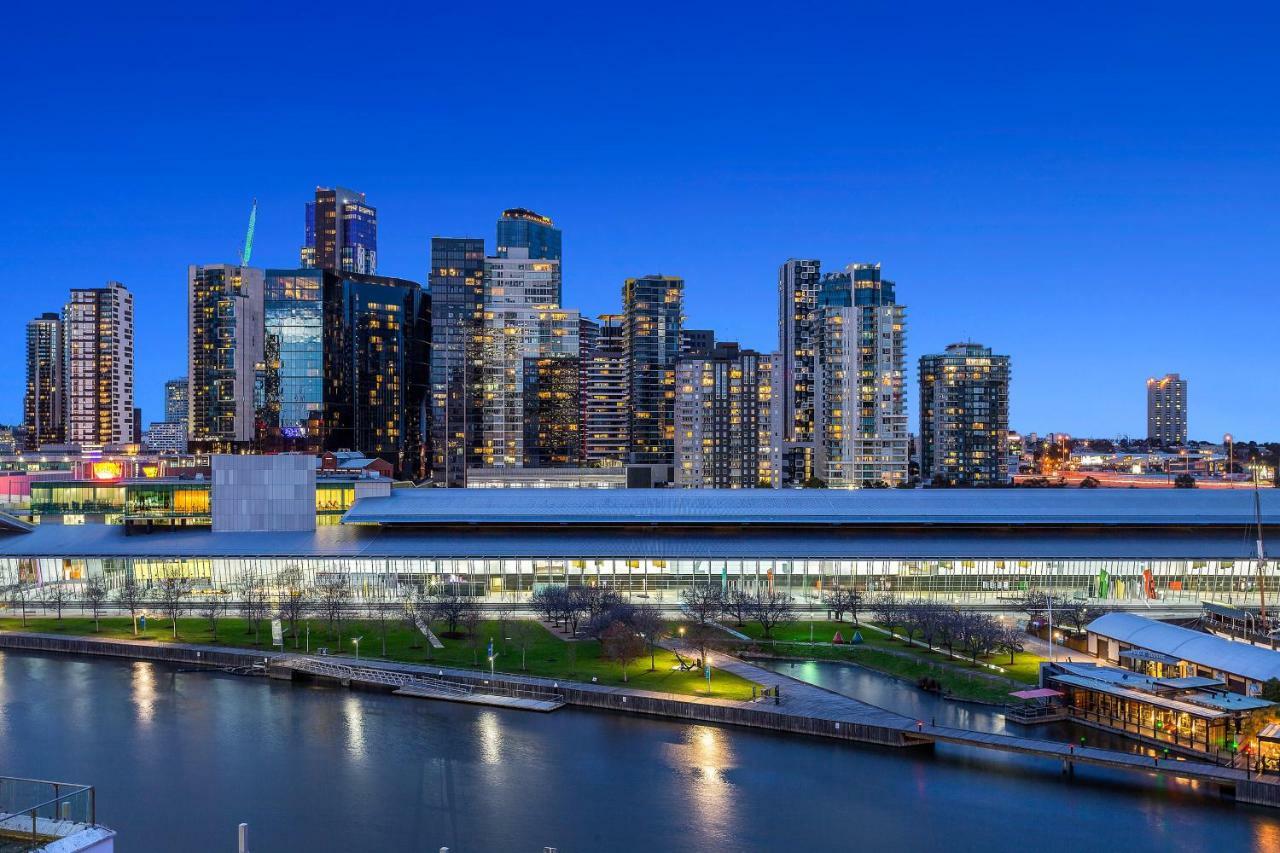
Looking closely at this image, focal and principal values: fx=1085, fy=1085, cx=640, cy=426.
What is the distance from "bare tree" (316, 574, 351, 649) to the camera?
193ft

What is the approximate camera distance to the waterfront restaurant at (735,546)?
66500 mm

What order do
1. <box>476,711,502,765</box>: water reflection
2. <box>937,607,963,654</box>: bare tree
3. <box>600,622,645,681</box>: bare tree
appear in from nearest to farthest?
<box>476,711,502,765</box>: water reflection → <box>600,622,645,681</box>: bare tree → <box>937,607,963,654</box>: bare tree

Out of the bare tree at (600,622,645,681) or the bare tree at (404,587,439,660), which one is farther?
the bare tree at (404,587,439,660)

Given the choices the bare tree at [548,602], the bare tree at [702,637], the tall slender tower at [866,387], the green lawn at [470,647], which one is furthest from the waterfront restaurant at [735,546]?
the tall slender tower at [866,387]

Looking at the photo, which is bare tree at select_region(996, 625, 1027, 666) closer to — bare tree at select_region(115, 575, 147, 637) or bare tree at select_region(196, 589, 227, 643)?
bare tree at select_region(196, 589, 227, 643)

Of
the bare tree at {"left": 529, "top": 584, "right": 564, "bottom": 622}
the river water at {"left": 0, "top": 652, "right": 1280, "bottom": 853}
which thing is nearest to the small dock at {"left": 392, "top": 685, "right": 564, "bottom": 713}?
the river water at {"left": 0, "top": 652, "right": 1280, "bottom": 853}

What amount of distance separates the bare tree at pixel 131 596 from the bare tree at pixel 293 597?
26.5 feet

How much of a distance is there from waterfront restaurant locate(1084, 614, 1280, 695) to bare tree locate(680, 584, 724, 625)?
1874 cm

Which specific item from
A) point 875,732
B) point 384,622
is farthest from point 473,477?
point 875,732

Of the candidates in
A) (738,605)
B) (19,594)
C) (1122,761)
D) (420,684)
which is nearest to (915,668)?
(738,605)

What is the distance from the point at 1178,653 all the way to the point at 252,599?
2002 inches

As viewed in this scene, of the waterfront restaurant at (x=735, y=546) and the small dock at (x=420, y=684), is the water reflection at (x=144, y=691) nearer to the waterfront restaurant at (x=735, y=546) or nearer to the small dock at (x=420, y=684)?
the small dock at (x=420, y=684)

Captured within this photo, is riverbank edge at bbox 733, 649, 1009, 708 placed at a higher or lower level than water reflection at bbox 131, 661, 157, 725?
higher

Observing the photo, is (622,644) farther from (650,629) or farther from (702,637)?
(702,637)
